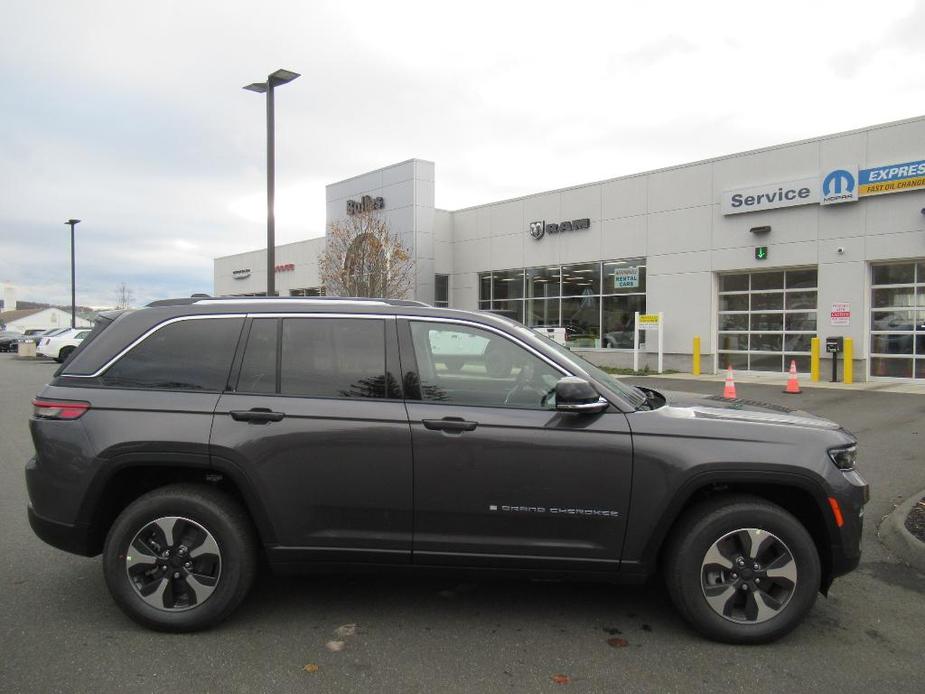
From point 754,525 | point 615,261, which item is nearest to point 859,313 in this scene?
point 615,261

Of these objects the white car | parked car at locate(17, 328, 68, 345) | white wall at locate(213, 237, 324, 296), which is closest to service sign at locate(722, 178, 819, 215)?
white wall at locate(213, 237, 324, 296)

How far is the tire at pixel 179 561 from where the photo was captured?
139 inches

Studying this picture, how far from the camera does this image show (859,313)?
1664 centimetres

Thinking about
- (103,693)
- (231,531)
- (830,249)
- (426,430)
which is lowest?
(103,693)

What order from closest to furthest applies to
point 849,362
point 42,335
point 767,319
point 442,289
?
point 849,362, point 767,319, point 442,289, point 42,335

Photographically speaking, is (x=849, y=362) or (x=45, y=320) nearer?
(x=849, y=362)

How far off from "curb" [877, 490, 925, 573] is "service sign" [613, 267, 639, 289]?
53.3 ft

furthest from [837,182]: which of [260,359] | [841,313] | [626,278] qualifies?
[260,359]

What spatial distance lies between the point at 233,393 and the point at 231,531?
28.5 inches

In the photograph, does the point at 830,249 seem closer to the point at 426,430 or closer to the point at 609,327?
the point at 609,327

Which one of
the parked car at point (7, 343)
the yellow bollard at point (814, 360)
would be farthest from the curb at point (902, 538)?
the parked car at point (7, 343)

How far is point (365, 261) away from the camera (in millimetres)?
23438

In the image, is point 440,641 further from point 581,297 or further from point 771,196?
point 581,297

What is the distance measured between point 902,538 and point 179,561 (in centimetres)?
479
